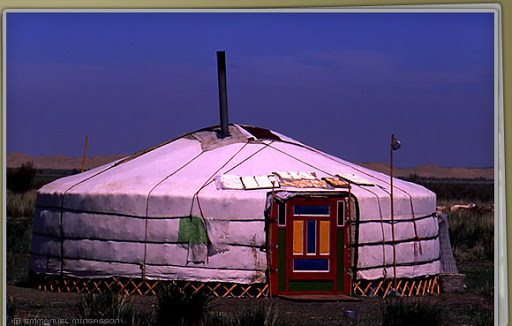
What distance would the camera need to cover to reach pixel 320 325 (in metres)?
10.0

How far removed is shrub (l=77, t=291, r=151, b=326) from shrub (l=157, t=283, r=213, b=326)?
8.7 inches

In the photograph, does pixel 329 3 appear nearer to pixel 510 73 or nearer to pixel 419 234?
pixel 510 73

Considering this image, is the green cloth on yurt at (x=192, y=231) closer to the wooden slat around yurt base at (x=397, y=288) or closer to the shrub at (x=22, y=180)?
the wooden slat around yurt base at (x=397, y=288)

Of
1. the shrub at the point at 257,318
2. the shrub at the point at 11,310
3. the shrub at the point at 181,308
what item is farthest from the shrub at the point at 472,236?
the shrub at the point at 11,310

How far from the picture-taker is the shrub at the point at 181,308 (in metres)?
10.0

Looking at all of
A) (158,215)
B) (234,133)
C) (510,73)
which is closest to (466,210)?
(234,133)

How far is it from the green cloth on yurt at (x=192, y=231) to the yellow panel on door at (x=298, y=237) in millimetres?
1070

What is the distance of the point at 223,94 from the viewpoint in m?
13.0

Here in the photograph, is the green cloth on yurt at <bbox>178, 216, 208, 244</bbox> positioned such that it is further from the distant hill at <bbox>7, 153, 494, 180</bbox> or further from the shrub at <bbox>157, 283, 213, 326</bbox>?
the distant hill at <bbox>7, 153, 494, 180</bbox>

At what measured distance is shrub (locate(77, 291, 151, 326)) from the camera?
964 centimetres

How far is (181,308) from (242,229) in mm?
1623

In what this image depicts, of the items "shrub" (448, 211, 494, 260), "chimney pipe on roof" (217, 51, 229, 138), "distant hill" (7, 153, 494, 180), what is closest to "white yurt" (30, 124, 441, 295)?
"chimney pipe on roof" (217, 51, 229, 138)

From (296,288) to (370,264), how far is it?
3.21 ft

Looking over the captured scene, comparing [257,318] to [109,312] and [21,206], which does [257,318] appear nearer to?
[109,312]
